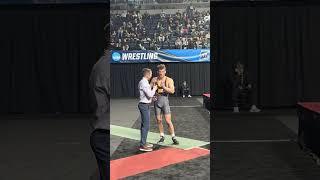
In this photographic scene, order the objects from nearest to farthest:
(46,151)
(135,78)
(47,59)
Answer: (135,78)
(46,151)
(47,59)

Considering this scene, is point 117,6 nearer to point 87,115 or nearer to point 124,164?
point 124,164

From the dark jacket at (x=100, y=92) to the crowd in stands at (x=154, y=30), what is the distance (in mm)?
225

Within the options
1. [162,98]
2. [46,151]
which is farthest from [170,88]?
[46,151]

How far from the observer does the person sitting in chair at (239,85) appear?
12.8 metres

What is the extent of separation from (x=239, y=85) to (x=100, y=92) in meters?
10.1

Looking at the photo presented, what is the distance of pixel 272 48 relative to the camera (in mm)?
13758

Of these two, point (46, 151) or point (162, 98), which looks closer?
point (162, 98)

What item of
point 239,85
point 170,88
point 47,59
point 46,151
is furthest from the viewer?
point 47,59

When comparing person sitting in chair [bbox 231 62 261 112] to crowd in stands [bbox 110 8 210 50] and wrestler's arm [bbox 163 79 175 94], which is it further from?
wrestler's arm [bbox 163 79 175 94]

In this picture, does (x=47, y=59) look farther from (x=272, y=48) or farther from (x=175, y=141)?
(x=175, y=141)

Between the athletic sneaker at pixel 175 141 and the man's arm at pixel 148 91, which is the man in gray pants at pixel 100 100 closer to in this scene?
the man's arm at pixel 148 91

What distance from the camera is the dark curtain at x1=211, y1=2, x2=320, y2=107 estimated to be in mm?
13609

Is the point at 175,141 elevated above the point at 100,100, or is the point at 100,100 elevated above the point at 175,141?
the point at 100,100

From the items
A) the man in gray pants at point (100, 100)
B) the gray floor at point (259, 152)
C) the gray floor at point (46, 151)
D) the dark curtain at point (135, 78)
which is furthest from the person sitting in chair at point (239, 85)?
the man in gray pants at point (100, 100)
